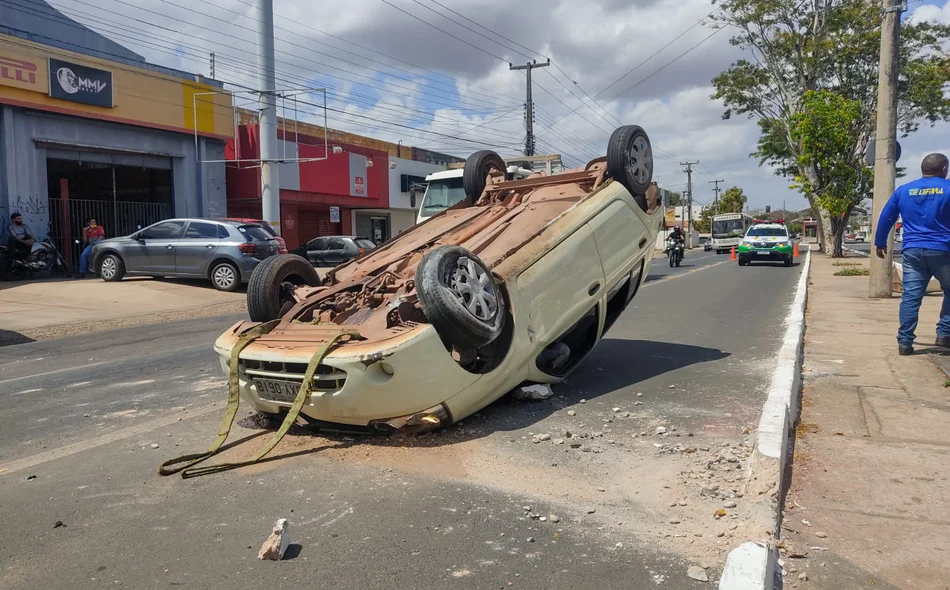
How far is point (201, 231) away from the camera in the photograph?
53.2ft

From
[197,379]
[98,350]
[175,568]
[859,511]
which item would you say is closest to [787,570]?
[859,511]

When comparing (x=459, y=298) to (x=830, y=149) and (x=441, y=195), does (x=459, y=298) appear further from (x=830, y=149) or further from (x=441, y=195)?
(x=830, y=149)

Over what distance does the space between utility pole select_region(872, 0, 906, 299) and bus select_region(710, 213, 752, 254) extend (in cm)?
4003

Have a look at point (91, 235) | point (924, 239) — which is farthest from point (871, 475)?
point (91, 235)

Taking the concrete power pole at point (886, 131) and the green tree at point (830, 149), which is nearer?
the concrete power pole at point (886, 131)

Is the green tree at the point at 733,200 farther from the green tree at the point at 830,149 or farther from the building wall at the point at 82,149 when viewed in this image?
the building wall at the point at 82,149

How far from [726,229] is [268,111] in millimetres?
44107

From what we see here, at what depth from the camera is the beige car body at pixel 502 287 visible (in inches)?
162

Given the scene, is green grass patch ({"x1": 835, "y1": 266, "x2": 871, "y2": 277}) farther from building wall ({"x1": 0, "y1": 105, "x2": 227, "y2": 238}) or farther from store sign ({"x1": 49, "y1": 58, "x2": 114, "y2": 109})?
store sign ({"x1": 49, "y1": 58, "x2": 114, "y2": 109})

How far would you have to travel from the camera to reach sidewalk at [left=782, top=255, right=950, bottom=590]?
297cm

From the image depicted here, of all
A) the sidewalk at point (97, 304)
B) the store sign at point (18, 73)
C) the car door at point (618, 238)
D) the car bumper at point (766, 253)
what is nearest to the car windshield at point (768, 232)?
the car bumper at point (766, 253)

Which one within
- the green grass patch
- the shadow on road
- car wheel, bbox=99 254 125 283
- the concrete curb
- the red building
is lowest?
the shadow on road

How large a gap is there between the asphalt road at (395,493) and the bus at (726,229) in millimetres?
48314

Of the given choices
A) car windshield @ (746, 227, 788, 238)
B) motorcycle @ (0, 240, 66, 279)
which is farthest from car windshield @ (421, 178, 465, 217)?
car windshield @ (746, 227, 788, 238)
